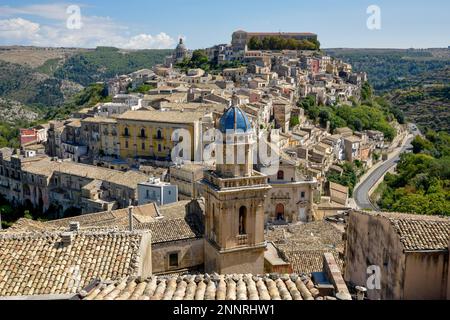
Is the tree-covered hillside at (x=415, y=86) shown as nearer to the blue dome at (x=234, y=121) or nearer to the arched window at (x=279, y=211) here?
the arched window at (x=279, y=211)

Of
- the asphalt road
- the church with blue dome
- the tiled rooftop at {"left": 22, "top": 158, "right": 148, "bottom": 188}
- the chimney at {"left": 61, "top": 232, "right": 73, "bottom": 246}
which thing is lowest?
the asphalt road

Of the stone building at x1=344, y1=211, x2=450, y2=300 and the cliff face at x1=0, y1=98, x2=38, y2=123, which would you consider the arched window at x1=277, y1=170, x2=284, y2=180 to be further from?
the cliff face at x1=0, y1=98, x2=38, y2=123

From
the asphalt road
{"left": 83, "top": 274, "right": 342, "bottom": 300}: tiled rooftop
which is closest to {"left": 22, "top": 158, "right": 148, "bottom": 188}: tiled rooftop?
the asphalt road

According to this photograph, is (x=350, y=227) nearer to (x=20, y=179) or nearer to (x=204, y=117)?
(x=204, y=117)

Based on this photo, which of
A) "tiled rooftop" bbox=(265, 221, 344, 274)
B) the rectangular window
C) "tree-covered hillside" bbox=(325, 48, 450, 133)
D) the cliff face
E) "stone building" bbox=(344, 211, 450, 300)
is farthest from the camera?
the cliff face

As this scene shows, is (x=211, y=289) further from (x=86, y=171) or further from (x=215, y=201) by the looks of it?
(x=86, y=171)

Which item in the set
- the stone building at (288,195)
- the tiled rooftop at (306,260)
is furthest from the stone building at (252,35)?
the tiled rooftop at (306,260)
